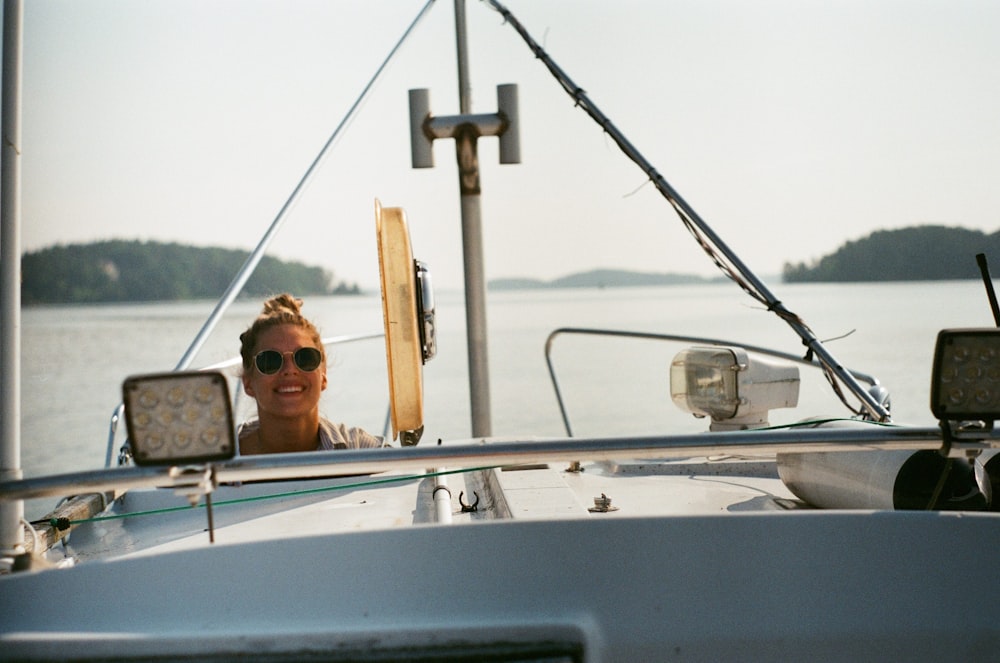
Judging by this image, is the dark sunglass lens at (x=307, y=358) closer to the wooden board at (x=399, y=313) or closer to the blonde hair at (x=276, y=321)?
the blonde hair at (x=276, y=321)

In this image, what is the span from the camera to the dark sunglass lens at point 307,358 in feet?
9.14

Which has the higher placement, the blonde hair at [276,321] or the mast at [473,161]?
the mast at [473,161]

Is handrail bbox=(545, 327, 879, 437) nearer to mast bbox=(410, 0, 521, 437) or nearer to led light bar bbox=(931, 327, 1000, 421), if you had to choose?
mast bbox=(410, 0, 521, 437)

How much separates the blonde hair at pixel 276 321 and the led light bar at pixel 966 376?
1978 millimetres

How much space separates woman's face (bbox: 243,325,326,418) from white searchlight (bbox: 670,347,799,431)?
163 centimetres

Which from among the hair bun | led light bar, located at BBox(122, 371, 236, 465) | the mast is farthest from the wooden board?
the mast

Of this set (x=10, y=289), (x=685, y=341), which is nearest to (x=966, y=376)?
(x=10, y=289)

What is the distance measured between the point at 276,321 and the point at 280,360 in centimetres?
22

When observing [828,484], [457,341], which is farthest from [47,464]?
[828,484]

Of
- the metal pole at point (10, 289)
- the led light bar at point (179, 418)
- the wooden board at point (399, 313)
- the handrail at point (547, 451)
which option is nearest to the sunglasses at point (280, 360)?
the wooden board at point (399, 313)

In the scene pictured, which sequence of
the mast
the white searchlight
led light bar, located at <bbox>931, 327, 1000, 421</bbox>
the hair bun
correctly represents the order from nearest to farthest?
1. led light bar, located at <bbox>931, 327, 1000, 421</bbox>
2. the hair bun
3. the white searchlight
4. the mast

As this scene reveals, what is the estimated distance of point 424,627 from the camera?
57.2 inches

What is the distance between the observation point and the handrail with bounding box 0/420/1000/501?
5.11 ft

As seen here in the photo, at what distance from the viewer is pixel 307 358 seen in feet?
9.21
